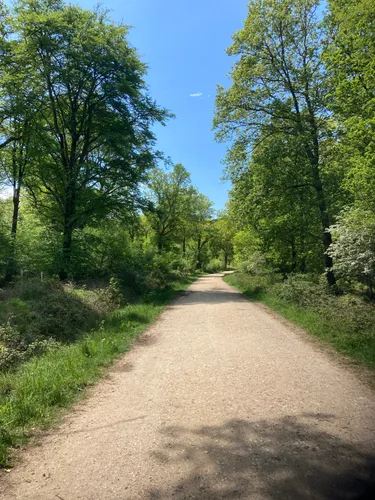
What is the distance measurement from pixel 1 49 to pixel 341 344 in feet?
66.7

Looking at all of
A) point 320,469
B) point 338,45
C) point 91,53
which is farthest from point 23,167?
point 320,469

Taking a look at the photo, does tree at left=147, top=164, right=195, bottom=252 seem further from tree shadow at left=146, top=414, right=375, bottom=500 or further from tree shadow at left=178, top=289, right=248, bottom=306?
tree shadow at left=146, top=414, right=375, bottom=500

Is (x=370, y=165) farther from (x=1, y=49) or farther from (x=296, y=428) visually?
(x=1, y=49)

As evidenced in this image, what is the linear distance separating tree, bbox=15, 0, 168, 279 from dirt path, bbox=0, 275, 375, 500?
42.2ft

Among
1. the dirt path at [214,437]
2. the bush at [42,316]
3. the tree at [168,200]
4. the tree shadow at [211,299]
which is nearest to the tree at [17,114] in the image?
the bush at [42,316]

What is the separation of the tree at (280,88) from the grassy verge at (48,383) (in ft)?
39.7

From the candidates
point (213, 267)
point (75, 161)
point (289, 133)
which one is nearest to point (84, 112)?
point (75, 161)

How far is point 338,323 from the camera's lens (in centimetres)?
946

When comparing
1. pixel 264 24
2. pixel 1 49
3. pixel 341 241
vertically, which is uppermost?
pixel 264 24

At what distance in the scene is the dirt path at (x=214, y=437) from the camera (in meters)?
2.96

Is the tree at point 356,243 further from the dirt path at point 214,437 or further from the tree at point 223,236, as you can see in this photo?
the tree at point 223,236

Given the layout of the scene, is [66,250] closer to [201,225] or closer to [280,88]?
[280,88]

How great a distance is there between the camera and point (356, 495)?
9.26 feet

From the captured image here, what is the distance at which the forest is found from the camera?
11938mm
